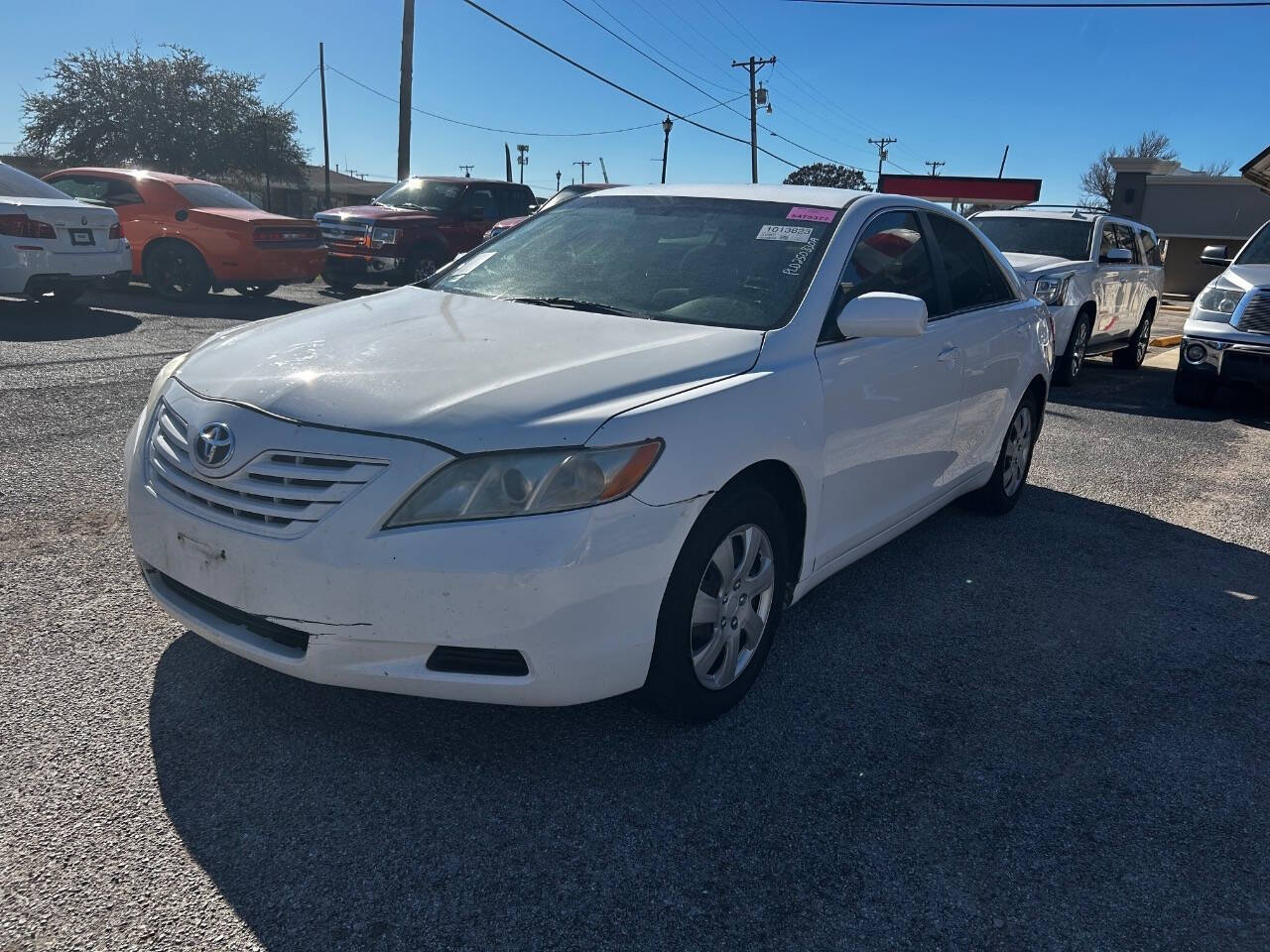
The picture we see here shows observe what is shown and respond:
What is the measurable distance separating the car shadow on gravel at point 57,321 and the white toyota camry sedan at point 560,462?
6.98 meters

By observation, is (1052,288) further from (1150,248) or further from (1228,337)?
(1150,248)

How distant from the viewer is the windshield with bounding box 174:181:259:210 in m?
12.5

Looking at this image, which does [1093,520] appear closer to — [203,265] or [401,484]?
[401,484]

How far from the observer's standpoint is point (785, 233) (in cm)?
372

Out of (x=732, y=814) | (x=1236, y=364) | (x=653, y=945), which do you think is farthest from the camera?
(x=1236, y=364)

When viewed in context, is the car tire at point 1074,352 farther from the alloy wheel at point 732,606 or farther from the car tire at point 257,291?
the car tire at point 257,291

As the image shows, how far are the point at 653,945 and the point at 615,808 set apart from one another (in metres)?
0.50

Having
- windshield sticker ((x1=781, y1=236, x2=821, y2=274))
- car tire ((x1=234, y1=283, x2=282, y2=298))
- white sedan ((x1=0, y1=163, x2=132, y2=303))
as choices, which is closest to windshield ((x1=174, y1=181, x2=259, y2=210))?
car tire ((x1=234, y1=283, x2=282, y2=298))

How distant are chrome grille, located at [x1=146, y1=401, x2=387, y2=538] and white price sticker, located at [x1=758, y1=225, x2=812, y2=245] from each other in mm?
1905

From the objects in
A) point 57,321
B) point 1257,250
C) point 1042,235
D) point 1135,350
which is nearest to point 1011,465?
point 1257,250

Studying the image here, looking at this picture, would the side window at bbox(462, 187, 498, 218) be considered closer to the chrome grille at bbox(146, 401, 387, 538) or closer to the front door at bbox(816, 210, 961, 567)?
the front door at bbox(816, 210, 961, 567)

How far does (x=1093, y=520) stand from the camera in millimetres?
5484

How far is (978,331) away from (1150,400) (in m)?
6.38

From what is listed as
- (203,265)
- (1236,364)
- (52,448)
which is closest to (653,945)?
(52,448)
